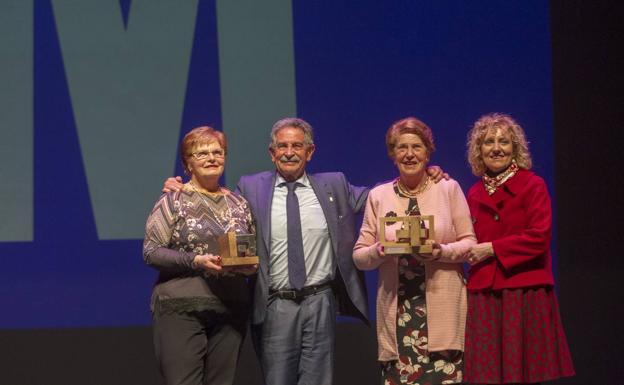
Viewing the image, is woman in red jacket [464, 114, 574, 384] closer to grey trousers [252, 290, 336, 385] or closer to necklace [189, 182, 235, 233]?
grey trousers [252, 290, 336, 385]

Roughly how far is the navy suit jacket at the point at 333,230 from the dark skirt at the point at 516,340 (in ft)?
1.81

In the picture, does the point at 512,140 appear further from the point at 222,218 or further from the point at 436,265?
the point at 222,218

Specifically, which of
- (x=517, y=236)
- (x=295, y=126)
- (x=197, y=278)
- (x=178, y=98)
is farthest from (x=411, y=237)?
(x=178, y=98)

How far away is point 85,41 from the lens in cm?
439

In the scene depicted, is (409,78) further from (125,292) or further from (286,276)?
(125,292)

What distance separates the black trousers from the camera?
3.14 metres

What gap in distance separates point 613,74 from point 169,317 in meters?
3.07

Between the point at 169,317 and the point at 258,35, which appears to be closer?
the point at 169,317

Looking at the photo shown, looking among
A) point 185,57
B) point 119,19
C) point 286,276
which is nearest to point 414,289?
point 286,276

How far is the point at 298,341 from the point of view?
342 cm

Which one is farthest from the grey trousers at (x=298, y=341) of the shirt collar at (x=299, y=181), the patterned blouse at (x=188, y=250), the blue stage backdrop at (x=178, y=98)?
the blue stage backdrop at (x=178, y=98)

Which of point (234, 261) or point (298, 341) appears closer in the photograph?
point (234, 261)

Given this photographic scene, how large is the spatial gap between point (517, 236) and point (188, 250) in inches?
53.8

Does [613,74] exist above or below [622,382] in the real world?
above
